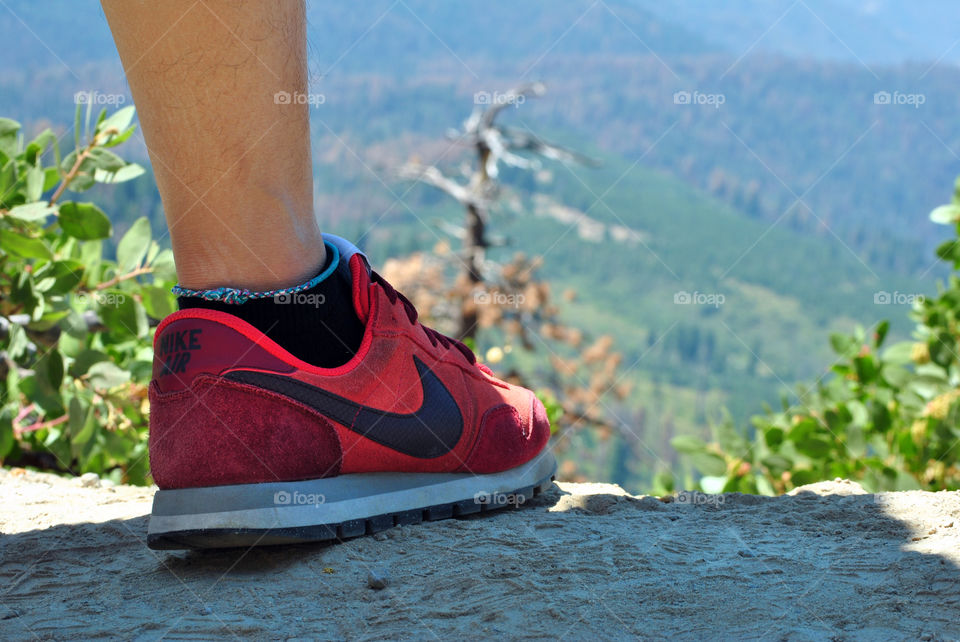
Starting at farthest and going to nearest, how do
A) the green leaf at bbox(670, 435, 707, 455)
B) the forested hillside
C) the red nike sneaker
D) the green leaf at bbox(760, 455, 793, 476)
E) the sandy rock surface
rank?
1. the forested hillside
2. the green leaf at bbox(670, 435, 707, 455)
3. the green leaf at bbox(760, 455, 793, 476)
4. the red nike sneaker
5. the sandy rock surface

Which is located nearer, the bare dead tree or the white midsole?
the white midsole

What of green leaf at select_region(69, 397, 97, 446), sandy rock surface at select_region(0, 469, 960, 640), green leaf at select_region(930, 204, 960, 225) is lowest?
sandy rock surface at select_region(0, 469, 960, 640)

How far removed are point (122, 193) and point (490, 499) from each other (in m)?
51.5

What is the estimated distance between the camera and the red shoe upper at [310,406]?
125 centimetres

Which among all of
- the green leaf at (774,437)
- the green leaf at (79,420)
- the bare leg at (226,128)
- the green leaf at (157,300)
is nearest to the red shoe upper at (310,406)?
the bare leg at (226,128)

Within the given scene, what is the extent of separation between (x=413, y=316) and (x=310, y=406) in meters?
0.30

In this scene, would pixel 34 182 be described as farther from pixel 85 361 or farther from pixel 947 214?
pixel 947 214

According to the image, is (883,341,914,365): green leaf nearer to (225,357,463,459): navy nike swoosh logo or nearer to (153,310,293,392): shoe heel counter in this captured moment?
(225,357,463,459): navy nike swoosh logo

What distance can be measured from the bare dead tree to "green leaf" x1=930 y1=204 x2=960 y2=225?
5.51 metres

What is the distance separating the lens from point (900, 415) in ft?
9.07

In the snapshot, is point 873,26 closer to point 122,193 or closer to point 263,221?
point 122,193

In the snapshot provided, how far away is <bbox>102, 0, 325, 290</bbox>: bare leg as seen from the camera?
111cm

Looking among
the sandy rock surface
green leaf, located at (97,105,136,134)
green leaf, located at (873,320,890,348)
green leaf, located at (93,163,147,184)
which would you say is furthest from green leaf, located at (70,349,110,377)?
green leaf, located at (873,320,890,348)

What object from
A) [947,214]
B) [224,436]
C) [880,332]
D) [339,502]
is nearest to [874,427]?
[880,332]
